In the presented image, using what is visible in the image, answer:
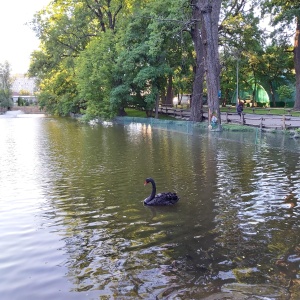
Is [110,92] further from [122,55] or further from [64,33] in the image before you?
[64,33]

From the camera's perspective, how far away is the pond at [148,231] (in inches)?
215

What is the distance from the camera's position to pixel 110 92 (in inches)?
1567

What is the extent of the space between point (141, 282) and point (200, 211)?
3630mm

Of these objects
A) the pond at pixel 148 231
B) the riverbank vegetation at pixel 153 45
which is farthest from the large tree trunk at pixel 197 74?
the pond at pixel 148 231

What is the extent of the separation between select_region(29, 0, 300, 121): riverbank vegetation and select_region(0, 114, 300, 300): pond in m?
16.6

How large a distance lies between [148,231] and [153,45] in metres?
25.9

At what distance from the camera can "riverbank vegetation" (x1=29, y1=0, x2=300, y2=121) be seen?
30.8 metres

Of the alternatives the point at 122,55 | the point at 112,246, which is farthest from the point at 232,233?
the point at 122,55

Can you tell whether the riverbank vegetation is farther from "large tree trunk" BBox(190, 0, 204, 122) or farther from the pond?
the pond

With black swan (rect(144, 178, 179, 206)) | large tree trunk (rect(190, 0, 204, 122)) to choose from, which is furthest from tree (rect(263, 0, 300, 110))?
black swan (rect(144, 178, 179, 206))

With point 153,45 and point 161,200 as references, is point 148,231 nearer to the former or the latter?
point 161,200

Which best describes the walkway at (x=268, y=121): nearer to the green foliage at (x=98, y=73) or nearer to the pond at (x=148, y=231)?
the pond at (x=148, y=231)

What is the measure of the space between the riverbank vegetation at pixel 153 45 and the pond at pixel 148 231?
16.6 m

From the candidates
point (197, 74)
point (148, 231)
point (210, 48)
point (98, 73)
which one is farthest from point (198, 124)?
point (148, 231)
